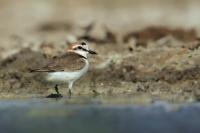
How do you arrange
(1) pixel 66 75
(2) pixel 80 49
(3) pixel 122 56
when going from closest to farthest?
(1) pixel 66 75
(2) pixel 80 49
(3) pixel 122 56

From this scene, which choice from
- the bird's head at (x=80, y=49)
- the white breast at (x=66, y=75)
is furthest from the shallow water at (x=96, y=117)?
the bird's head at (x=80, y=49)

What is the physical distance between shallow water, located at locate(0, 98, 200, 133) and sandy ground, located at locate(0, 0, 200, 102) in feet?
2.98

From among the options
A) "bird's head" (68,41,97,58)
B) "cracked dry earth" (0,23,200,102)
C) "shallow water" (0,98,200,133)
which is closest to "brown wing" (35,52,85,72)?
"bird's head" (68,41,97,58)

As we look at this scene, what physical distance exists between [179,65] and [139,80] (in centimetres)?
79

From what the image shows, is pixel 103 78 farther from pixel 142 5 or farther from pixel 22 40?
pixel 142 5

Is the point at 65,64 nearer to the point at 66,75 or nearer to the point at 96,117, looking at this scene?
the point at 66,75

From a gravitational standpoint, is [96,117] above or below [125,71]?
below

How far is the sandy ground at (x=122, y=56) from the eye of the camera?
16391 mm

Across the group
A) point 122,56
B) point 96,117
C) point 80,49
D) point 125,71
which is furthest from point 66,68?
point 96,117

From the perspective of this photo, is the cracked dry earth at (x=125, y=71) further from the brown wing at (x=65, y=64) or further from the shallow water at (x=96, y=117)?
the shallow water at (x=96, y=117)

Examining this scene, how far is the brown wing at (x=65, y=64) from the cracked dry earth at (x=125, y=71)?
0.54 meters

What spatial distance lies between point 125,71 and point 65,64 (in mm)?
1661

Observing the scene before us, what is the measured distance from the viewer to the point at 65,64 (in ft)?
52.9

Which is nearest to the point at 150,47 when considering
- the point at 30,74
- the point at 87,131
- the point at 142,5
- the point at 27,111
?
the point at 30,74
